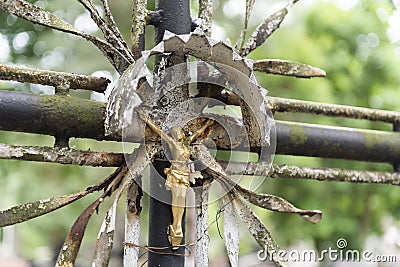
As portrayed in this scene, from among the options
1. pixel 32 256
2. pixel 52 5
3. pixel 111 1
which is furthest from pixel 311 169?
pixel 32 256

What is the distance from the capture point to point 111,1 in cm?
171

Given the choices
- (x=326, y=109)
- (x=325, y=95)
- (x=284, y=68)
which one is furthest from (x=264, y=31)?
(x=325, y=95)

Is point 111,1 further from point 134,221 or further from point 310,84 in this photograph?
point 134,221

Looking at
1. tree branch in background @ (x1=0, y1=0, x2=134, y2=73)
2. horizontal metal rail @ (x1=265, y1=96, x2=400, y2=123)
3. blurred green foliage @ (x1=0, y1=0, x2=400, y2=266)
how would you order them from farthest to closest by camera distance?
1. blurred green foliage @ (x1=0, y1=0, x2=400, y2=266)
2. horizontal metal rail @ (x1=265, y1=96, x2=400, y2=123)
3. tree branch in background @ (x1=0, y1=0, x2=134, y2=73)

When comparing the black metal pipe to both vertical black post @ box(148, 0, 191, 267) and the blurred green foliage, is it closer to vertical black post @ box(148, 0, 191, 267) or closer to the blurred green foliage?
vertical black post @ box(148, 0, 191, 267)

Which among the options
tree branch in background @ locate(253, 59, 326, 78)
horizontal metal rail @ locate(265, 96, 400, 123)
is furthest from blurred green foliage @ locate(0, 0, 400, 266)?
tree branch in background @ locate(253, 59, 326, 78)

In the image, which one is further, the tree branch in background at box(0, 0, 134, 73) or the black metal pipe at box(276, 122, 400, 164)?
the black metal pipe at box(276, 122, 400, 164)

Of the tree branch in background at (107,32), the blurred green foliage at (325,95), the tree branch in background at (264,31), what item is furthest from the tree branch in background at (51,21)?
the blurred green foliage at (325,95)

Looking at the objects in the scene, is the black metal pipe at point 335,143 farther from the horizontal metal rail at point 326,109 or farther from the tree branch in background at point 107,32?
the tree branch in background at point 107,32

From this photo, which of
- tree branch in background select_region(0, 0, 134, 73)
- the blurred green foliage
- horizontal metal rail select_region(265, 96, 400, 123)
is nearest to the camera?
tree branch in background select_region(0, 0, 134, 73)

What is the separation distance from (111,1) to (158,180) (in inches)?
54.6

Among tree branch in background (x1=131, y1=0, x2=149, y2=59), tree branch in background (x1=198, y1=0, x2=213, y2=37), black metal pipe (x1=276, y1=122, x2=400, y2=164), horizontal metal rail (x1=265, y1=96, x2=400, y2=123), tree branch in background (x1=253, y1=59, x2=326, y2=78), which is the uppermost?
tree branch in background (x1=198, y1=0, x2=213, y2=37)

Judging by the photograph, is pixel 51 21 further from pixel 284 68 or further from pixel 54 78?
pixel 284 68

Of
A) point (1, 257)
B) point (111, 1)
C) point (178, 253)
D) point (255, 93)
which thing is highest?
point (111, 1)
